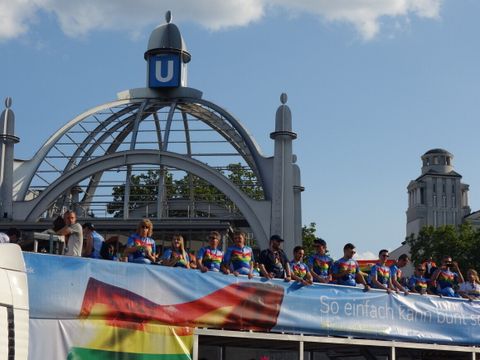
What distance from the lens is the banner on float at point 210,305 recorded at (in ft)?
35.2

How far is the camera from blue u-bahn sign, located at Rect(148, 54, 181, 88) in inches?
1393

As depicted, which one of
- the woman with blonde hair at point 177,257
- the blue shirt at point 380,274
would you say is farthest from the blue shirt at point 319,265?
the woman with blonde hair at point 177,257

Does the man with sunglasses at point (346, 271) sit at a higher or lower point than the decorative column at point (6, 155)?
lower

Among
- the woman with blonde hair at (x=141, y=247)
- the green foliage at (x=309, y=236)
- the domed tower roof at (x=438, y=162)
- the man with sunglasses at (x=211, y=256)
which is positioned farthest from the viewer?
the domed tower roof at (x=438, y=162)

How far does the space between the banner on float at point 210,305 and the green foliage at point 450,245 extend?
2224 inches

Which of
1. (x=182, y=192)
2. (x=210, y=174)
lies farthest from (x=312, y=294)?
(x=182, y=192)

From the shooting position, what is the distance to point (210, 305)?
12203 mm

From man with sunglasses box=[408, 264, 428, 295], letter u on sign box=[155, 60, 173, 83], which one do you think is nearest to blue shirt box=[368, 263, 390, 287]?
man with sunglasses box=[408, 264, 428, 295]

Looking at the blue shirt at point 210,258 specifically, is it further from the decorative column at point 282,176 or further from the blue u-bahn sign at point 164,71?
the blue u-bahn sign at point 164,71

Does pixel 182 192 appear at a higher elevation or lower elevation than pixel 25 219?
higher

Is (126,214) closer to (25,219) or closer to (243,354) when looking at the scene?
(25,219)

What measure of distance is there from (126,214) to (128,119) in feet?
16.5

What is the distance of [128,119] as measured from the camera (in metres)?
35.3

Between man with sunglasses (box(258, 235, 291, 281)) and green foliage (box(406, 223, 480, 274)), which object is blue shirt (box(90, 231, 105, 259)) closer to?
man with sunglasses (box(258, 235, 291, 281))
